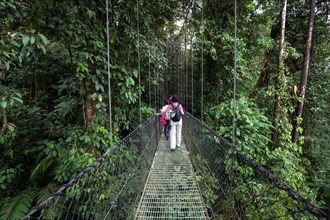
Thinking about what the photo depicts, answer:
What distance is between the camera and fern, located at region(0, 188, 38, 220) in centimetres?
157

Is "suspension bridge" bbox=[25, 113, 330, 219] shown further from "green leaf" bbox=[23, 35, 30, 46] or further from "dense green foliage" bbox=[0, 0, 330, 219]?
"green leaf" bbox=[23, 35, 30, 46]

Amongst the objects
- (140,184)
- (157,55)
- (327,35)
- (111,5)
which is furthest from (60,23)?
(327,35)

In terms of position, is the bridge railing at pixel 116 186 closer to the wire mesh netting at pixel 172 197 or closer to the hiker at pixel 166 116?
the wire mesh netting at pixel 172 197

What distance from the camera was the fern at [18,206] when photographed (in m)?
1.57

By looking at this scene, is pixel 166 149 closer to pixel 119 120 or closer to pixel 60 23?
pixel 119 120

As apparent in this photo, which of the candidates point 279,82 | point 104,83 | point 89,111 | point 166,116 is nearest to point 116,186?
point 89,111

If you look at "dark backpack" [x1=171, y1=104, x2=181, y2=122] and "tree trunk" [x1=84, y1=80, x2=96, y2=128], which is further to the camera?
"dark backpack" [x1=171, y1=104, x2=181, y2=122]

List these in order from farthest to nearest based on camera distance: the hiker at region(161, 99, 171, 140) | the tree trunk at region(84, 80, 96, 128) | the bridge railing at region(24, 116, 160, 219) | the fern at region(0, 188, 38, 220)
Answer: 1. the hiker at region(161, 99, 171, 140)
2. the tree trunk at region(84, 80, 96, 128)
3. the fern at region(0, 188, 38, 220)
4. the bridge railing at region(24, 116, 160, 219)

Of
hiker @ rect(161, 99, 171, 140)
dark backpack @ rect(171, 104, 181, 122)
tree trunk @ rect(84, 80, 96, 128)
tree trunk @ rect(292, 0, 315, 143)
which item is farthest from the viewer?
tree trunk @ rect(292, 0, 315, 143)

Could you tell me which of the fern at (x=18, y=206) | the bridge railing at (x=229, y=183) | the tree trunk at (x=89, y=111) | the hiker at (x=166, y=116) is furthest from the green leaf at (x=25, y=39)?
the hiker at (x=166, y=116)

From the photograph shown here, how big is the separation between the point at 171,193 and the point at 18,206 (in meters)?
1.45

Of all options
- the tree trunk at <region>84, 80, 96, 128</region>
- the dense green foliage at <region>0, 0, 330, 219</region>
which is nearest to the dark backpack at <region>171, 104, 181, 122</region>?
the dense green foliage at <region>0, 0, 330, 219</region>

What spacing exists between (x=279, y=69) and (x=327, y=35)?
1.36 m

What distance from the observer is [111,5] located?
1831mm
